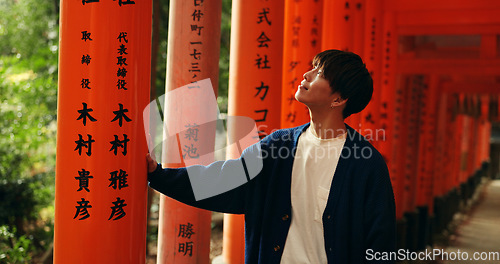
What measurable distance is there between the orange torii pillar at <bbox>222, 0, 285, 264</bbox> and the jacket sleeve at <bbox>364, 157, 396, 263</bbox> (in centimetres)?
185

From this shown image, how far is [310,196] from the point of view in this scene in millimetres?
2424

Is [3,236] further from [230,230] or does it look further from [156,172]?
[156,172]

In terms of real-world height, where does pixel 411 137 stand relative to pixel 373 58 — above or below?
below

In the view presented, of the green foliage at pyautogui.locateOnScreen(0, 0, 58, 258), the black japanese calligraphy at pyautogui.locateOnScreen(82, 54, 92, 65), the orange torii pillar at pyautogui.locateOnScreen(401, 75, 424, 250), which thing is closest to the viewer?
the black japanese calligraphy at pyautogui.locateOnScreen(82, 54, 92, 65)

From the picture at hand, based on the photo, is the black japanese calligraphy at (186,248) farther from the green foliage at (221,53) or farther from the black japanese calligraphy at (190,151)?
the green foliage at (221,53)

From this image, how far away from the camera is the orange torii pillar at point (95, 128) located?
7.43 feet

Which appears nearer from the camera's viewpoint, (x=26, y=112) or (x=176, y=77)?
(x=176, y=77)

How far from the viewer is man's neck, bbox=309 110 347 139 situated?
8.09ft

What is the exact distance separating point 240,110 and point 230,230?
974 mm

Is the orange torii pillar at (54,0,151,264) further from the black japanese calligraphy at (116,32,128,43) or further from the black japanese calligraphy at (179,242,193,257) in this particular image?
the black japanese calligraphy at (179,242,193,257)

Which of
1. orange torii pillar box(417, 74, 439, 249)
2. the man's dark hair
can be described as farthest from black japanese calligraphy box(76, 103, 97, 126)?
orange torii pillar box(417, 74, 439, 249)

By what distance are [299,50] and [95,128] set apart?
2924 mm

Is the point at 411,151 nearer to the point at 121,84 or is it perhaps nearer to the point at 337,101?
the point at 337,101

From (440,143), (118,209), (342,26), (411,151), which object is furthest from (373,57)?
(440,143)
